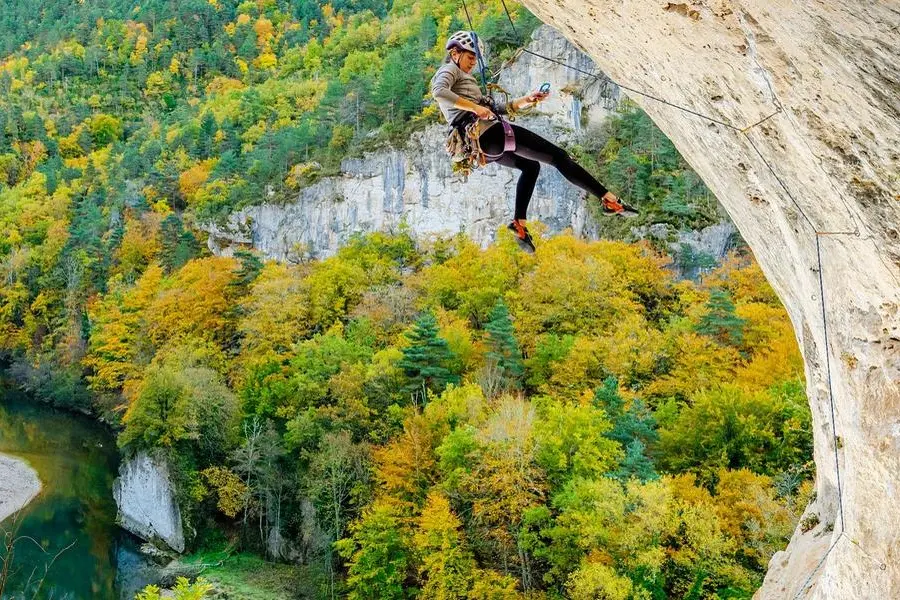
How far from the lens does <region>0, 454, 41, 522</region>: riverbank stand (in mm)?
27219

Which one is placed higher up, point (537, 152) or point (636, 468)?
point (537, 152)

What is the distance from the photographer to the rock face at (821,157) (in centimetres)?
359

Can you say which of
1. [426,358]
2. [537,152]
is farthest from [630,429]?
[537,152]

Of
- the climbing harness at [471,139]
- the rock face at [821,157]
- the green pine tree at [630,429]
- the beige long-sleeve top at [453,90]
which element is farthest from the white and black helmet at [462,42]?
the green pine tree at [630,429]

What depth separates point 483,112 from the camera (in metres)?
5.29

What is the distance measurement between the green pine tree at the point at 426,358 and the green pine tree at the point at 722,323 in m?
8.81

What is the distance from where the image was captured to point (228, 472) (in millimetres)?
26797

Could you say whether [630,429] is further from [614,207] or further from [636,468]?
[614,207]

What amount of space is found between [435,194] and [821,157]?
40354 millimetres

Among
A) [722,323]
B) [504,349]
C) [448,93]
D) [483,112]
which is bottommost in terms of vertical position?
[504,349]

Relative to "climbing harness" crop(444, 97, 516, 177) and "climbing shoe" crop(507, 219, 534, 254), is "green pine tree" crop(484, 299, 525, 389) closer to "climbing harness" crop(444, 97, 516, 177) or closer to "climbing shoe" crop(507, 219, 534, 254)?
"climbing shoe" crop(507, 219, 534, 254)

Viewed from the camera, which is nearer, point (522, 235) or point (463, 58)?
point (463, 58)

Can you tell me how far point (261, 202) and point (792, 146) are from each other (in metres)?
46.7

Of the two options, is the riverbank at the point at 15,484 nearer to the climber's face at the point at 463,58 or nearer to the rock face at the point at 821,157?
the climber's face at the point at 463,58
